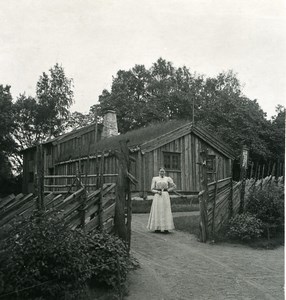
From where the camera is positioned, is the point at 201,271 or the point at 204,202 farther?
the point at 204,202

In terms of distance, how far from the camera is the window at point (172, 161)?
18.0 metres

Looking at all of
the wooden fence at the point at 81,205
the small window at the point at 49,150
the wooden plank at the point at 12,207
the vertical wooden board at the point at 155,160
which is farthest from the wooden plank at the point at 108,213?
the small window at the point at 49,150

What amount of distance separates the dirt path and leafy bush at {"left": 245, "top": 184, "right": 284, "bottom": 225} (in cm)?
121

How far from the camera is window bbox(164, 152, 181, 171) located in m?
18.0

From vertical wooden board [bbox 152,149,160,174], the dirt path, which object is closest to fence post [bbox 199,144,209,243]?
the dirt path

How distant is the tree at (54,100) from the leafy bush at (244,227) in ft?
93.9

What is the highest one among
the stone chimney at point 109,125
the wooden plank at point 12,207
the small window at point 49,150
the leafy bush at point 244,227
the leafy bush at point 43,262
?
the stone chimney at point 109,125

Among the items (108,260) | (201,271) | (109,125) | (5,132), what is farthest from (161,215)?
(5,132)

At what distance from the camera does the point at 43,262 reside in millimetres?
4598

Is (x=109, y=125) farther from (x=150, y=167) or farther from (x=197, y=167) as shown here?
(x=150, y=167)

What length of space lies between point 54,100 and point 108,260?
104ft

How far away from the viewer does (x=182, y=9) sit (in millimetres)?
6305

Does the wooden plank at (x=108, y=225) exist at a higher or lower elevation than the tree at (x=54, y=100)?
lower

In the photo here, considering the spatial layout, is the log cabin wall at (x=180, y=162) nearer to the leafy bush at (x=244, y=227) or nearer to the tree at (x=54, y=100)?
the leafy bush at (x=244, y=227)
